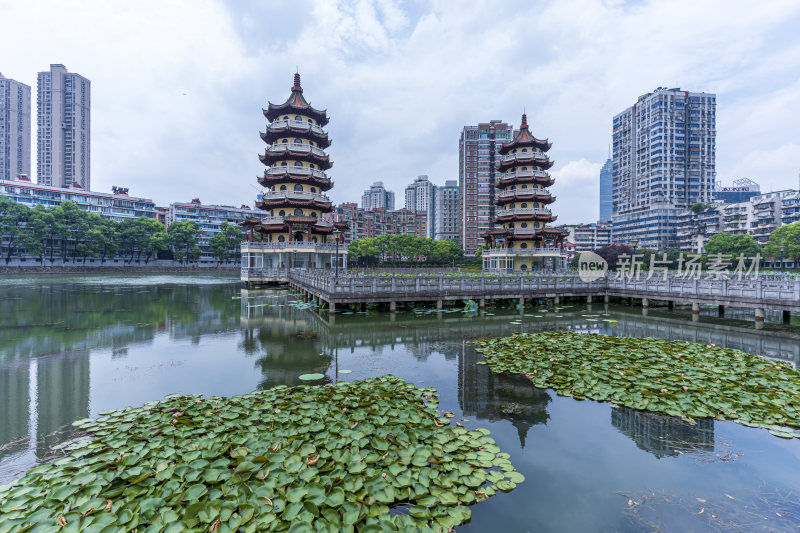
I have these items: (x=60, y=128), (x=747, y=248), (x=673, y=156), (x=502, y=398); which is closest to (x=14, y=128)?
(x=60, y=128)

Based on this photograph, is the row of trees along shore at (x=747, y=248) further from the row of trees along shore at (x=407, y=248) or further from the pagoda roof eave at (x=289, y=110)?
the pagoda roof eave at (x=289, y=110)

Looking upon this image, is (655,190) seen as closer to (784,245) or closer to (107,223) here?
(784,245)

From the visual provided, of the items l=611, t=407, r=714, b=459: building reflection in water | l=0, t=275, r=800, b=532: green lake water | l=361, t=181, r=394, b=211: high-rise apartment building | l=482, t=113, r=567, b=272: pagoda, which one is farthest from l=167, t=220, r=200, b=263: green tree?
l=361, t=181, r=394, b=211: high-rise apartment building

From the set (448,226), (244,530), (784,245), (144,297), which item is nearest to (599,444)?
(244,530)

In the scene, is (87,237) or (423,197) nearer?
(87,237)

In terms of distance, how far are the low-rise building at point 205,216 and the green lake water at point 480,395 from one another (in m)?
76.7

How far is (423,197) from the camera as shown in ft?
517

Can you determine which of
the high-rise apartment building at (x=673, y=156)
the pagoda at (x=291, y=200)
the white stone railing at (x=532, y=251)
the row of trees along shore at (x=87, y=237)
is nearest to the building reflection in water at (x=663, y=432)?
the pagoda at (x=291, y=200)

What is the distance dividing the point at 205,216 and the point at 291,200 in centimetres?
7054

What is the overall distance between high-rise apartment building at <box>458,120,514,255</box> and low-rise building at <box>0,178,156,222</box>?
77639 mm

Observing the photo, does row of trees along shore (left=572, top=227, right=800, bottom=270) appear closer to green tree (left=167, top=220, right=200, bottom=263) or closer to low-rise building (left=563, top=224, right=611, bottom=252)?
low-rise building (left=563, top=224, right=611, bottom=252)

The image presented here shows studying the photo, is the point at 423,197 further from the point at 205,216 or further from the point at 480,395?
the point at 480,395

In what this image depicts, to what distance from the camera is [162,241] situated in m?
68.7

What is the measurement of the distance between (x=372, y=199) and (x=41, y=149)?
114082 mm
